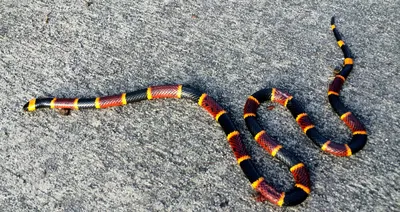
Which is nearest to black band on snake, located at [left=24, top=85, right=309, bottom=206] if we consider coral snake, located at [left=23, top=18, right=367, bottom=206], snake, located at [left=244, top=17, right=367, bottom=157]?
coral snake, located at [left=23, top=18, right=367, bottom=206]

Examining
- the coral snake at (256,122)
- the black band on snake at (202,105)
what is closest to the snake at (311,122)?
the coral snake at (256,122)

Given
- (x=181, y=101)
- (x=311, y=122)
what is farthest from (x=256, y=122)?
(x=181, y=101)

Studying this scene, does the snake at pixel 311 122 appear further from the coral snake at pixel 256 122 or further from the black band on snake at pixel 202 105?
the black band on snake at pixel 202 105

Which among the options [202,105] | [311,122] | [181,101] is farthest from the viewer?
[181,101]

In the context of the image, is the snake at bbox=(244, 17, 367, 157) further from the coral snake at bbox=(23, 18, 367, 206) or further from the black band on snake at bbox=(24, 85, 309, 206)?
the black band on snake at bbox=(24, 85, 309, 206)

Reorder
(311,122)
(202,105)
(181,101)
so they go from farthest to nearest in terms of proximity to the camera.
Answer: (181,101), (202,105), (311,122)

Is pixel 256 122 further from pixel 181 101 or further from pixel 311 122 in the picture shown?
pixel 181 101
